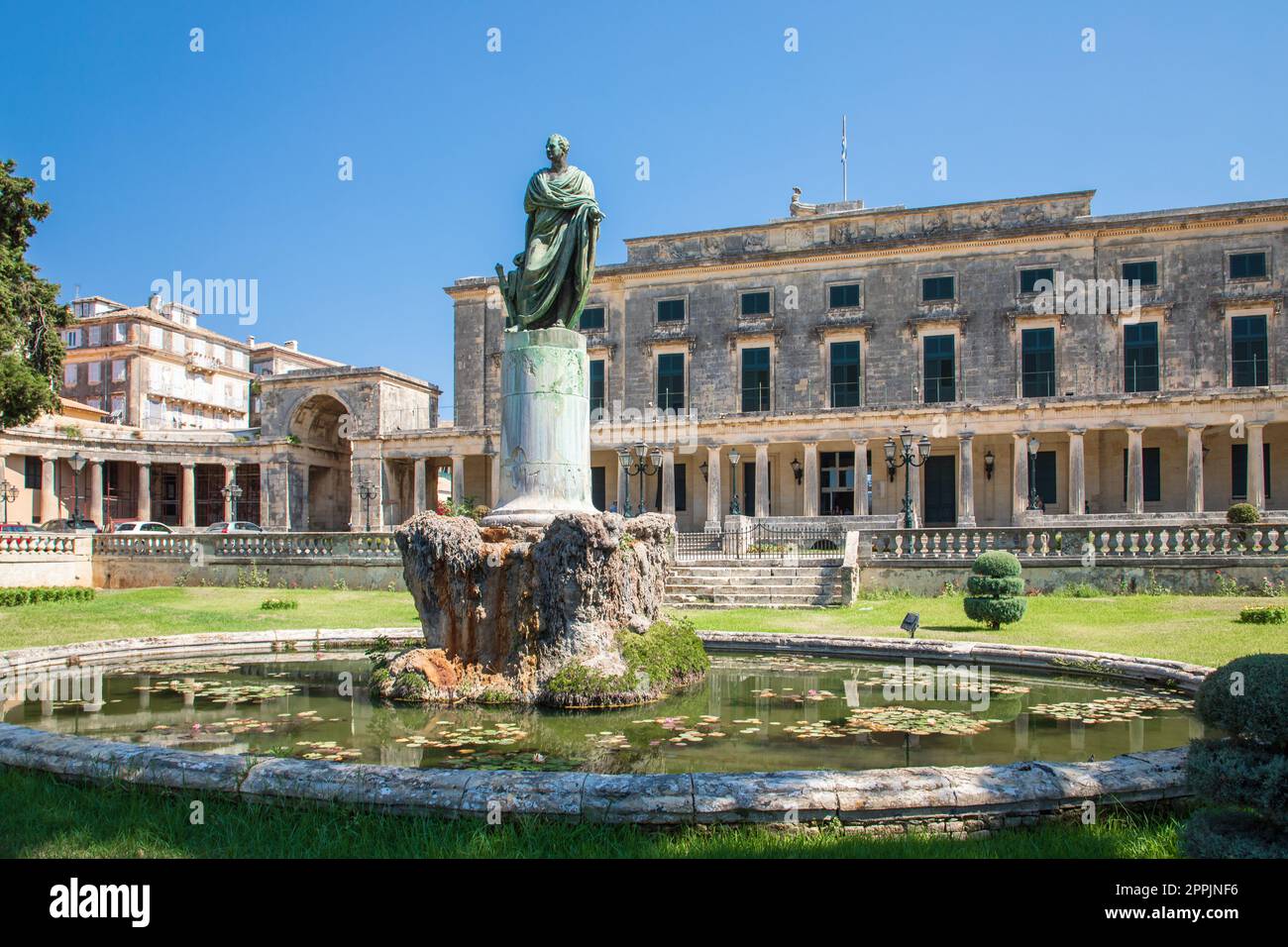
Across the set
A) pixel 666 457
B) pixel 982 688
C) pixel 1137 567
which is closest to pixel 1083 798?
pixel 982 688

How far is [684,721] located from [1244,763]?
15.3ft

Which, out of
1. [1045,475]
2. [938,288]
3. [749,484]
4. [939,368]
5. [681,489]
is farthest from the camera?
[681,489]

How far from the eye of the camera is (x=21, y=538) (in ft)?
80.1

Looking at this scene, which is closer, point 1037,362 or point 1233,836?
point 1233,836

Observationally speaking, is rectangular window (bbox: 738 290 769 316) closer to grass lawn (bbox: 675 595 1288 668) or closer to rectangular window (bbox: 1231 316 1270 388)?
rectangular window (bbox: 1231 316 1270 388)

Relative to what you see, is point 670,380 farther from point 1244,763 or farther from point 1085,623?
point 1244,763

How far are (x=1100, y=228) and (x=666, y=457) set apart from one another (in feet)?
62.5

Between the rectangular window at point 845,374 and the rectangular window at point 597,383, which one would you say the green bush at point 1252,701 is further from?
the rectangular window at point 597,383

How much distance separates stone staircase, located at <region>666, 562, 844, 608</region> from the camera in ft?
65.1

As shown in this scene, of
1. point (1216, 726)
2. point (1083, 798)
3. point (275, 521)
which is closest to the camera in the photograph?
point (1216, 726)

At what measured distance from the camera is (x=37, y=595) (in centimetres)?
1892

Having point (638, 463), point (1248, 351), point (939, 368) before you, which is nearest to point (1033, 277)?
point (939, 368)

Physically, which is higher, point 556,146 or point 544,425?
point 556,146

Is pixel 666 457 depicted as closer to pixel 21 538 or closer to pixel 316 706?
pixel 21 538
